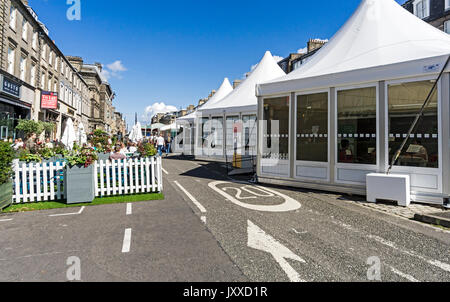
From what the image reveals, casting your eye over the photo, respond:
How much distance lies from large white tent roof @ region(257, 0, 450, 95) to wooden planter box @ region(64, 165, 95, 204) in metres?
6.36

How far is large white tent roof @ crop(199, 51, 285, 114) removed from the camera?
15633mm

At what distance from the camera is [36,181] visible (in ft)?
21.3

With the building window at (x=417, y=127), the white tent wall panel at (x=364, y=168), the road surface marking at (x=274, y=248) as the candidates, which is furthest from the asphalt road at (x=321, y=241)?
the building window at (x=417, y=127)

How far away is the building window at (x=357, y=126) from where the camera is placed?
23.1ft

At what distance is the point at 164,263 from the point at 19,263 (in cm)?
192

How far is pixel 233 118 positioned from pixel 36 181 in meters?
11.9

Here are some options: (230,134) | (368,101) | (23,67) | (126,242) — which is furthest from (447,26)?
(23,67)

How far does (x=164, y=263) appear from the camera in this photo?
10.7ft

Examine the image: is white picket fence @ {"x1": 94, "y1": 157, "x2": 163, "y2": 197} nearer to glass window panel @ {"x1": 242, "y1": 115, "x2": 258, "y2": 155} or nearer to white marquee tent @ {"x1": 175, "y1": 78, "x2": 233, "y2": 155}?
glass window panel @ {"x1": 242, "y1": 115, "x2": 258, "y2": 155}

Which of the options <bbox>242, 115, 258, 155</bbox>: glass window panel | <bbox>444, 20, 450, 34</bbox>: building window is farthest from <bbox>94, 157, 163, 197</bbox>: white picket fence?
<bbox>444, 20, 450, 34</bbox>: building window

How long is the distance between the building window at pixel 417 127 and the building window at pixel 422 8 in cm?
2586

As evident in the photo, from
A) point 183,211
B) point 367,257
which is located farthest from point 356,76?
point 183,211

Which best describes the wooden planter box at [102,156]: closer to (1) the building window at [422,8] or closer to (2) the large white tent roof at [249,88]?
(2) the large white tent roof at [249,88]
